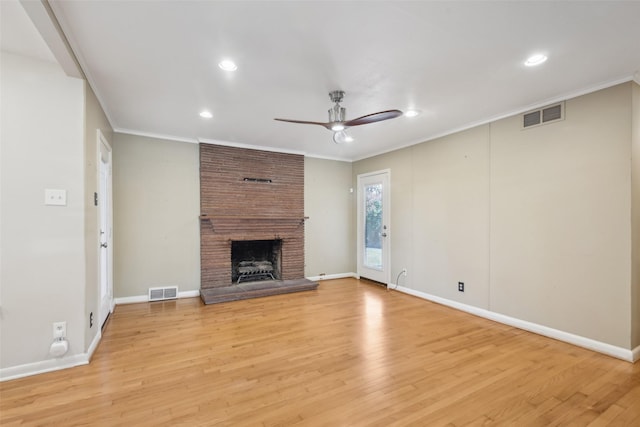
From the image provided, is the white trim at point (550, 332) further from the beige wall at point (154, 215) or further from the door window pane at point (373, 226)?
the beige wall at point (154, 215)

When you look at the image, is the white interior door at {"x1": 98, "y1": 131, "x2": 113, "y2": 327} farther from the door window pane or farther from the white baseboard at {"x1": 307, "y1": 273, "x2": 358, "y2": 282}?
the door window pane

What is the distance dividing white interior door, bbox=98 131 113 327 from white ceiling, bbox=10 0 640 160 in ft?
2.14

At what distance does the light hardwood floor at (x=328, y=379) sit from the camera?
→ 1.87 meters

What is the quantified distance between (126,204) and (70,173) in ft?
6.42

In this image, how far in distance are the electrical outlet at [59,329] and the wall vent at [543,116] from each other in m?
5.03

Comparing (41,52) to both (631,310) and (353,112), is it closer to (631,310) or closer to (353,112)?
(353,112)

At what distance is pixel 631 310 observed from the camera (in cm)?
260

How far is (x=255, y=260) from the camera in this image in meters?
5.46

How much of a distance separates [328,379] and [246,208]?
339 centimetres

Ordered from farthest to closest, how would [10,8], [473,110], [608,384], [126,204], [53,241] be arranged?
[126,204] < [473,110] < [53,241] < [608,384] < [10,8]

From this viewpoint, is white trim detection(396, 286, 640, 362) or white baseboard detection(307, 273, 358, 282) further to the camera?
white baseboard detection(307, 273, 358, 282)

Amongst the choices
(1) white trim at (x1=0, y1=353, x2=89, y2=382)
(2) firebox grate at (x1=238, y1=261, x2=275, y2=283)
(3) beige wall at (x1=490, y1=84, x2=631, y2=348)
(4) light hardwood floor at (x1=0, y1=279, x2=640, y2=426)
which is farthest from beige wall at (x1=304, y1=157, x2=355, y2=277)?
(1) white trim at (x1=0, y1=353, x2=89, y2=382)

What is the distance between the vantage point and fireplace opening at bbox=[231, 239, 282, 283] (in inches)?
206

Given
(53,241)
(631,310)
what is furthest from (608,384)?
(53,241)
